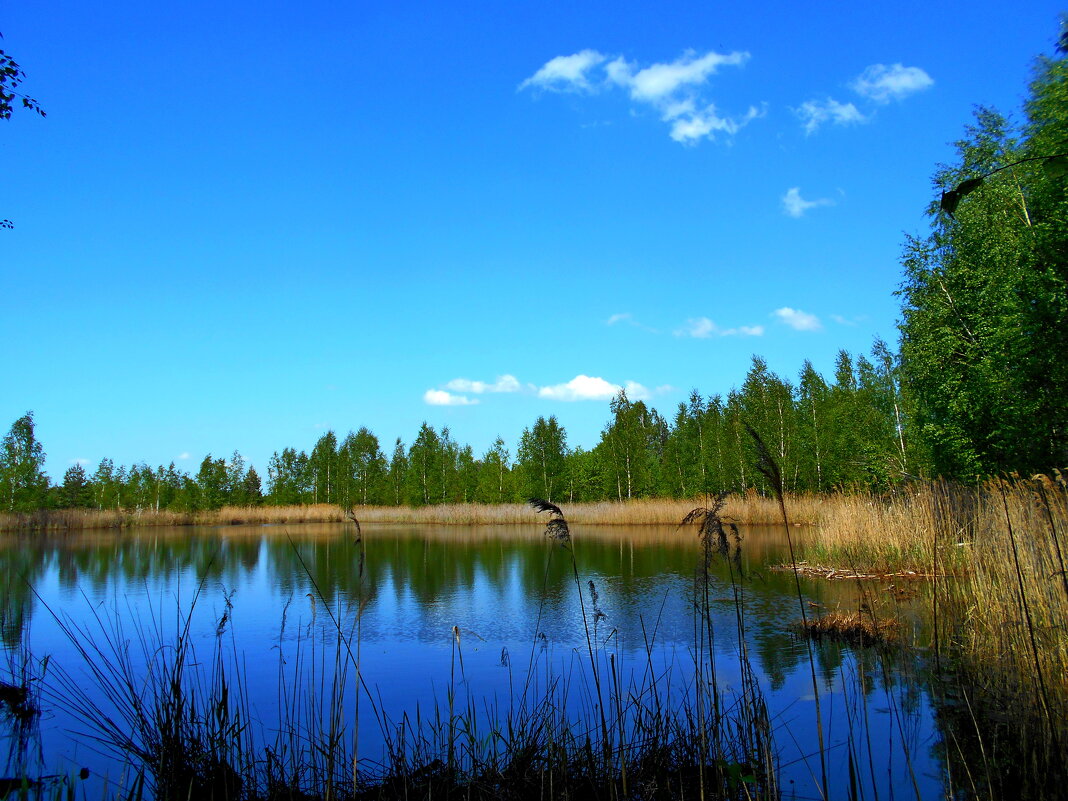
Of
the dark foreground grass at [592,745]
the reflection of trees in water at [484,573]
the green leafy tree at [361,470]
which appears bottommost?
the reflection of trees in water at [484,573]

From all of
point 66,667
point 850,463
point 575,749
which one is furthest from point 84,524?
point 575,749

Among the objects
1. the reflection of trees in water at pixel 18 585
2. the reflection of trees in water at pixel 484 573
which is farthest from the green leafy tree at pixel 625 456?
the reflection of trees in water at pixel 18 585

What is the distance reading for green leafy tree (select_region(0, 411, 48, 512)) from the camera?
3700cm

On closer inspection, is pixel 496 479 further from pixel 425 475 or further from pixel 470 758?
pixel 470 758

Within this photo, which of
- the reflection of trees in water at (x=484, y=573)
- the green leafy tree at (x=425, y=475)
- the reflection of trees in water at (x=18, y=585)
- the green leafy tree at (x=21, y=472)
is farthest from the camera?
the green leafy tree at (x=425, y=475)

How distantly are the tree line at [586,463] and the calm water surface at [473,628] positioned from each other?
34.8 feet

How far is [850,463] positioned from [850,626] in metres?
24.6

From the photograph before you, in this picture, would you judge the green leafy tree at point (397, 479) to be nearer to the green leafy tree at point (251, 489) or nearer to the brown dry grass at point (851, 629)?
the green leafy tree at point (251, 489)

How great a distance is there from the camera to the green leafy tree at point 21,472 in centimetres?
3700

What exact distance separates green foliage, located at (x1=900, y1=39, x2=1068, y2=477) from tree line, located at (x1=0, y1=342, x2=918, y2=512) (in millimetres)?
4665

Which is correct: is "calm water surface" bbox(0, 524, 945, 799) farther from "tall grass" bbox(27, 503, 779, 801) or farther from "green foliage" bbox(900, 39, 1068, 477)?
"green foliage" bbox(900, 39, 1068, 477)

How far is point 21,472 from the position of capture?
3759 cm

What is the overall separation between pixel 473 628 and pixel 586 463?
35033mm

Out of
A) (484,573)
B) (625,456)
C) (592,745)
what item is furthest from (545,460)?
(592,745)
